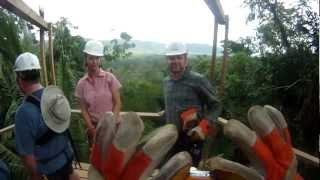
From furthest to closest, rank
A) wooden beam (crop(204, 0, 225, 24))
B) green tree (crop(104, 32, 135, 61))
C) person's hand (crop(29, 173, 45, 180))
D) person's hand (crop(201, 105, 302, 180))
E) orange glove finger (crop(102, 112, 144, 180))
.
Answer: green tree (crop(104, 32, 135, 61))
wooden beam (crop(204, 0, 225, 24))
person's hand (crop(29, 173, 45, 180))
person's hand (crop(201, 105, 302, 180))
orange glove finger (crop(102, 112, 144, 180))

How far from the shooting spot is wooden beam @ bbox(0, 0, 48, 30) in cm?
277

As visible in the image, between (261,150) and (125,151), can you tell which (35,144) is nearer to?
(125,151)

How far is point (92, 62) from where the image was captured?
3.63 m

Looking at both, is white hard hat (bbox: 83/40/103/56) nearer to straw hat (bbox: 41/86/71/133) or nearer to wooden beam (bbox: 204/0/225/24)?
wooden beam (bbox: 204/0/225/24)

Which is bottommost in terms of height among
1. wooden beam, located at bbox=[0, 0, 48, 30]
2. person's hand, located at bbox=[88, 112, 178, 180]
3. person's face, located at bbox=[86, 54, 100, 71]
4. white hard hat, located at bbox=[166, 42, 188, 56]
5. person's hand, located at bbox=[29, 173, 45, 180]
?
person's hand, located at bbox=[29, 173, 45, 180]

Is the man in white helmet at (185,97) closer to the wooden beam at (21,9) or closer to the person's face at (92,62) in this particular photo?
the person's face at (92,62)

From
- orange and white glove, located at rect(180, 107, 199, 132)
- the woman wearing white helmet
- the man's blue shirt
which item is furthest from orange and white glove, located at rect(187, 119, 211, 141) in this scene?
the woman wearing white helmet

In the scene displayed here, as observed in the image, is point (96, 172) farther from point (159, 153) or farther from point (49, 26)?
point (49, 26)

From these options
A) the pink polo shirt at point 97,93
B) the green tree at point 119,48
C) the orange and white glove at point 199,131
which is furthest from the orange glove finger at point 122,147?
the green tree at point 119,48

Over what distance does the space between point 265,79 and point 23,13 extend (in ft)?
22.7

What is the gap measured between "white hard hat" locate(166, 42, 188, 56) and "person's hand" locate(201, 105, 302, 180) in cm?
137

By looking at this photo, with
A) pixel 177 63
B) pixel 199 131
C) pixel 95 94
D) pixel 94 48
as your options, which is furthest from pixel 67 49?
pixel 199 131

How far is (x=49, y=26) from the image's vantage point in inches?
162

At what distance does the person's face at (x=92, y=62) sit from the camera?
360 cm
